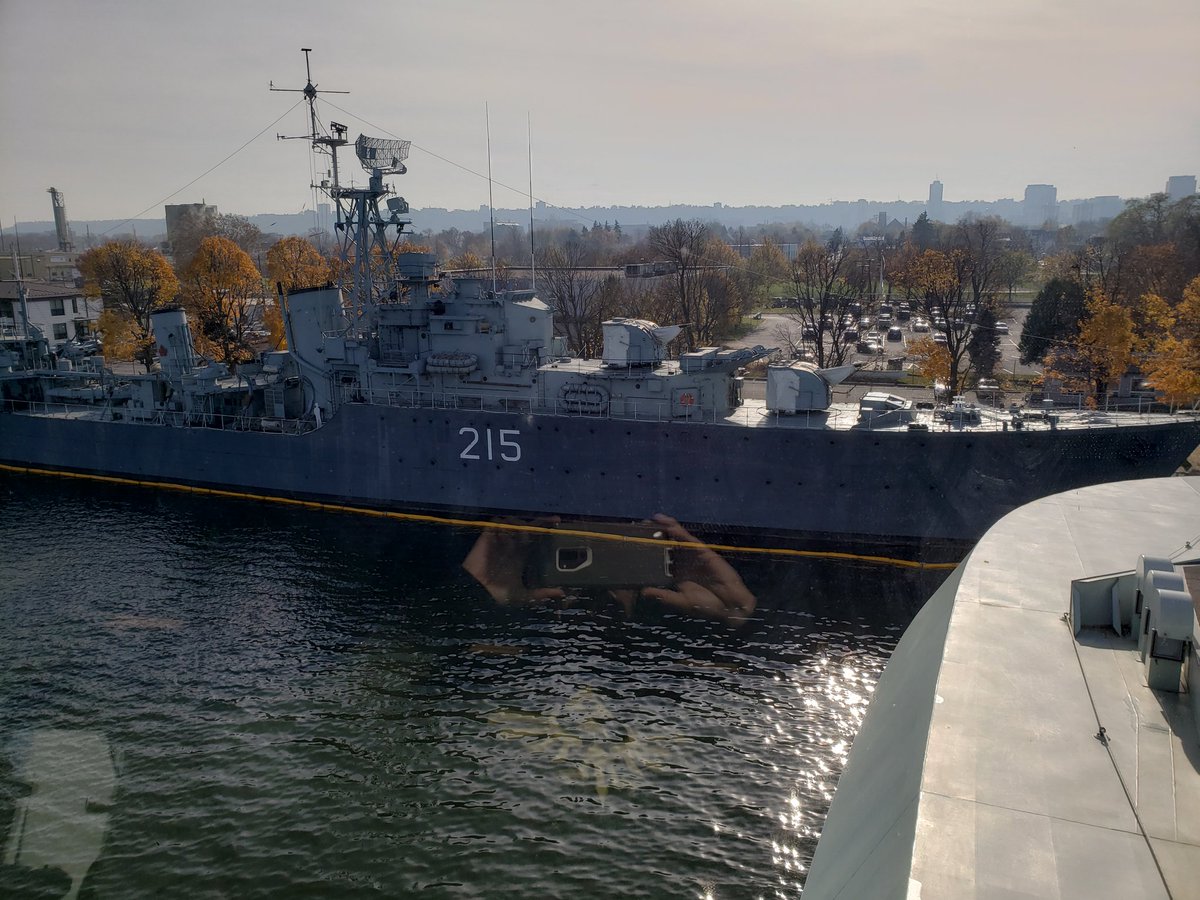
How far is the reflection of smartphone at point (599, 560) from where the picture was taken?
21.2 metres

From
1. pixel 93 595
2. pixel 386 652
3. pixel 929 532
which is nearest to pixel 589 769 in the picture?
pixel 386 652

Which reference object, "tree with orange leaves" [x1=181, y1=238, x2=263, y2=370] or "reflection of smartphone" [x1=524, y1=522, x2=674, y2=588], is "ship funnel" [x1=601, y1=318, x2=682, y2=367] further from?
"tree with orange leaves" [x1=181, y1=238, x2=263, y2=370]

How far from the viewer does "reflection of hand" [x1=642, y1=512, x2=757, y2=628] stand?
19438 mm

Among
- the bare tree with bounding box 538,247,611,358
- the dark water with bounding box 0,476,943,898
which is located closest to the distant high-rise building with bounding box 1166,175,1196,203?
the bare tree with bounding box 538,247,611,358

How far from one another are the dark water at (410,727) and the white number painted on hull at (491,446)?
355cm

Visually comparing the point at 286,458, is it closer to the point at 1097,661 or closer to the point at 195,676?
the point at 195,676

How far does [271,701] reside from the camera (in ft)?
51.5

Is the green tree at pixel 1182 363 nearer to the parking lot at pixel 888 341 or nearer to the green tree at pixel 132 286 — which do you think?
the parking lot at pixel 888 341

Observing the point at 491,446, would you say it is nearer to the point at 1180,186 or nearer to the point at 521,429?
the point at 521,429

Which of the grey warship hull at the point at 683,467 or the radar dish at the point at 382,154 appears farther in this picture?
the radar dish at the point at 382,154

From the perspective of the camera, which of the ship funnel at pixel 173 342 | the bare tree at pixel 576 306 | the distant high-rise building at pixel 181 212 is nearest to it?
the ship funnel at pixel 173 342

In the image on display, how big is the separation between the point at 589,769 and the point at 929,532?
12592mm

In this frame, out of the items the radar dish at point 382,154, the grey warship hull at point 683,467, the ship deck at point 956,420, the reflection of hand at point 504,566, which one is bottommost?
the reflection of hand at point 504,566

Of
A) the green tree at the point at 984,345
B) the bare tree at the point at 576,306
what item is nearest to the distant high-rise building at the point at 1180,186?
the green tree at the point at 984,345
